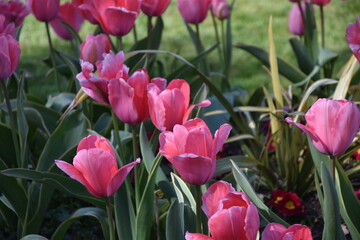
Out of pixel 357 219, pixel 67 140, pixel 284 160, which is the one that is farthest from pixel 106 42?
pixel 357 219

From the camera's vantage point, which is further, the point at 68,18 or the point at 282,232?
the point at 68,18

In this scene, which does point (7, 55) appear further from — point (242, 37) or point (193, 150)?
point (242, 37)

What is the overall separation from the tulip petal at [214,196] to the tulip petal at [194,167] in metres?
0.06

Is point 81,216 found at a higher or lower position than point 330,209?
lower

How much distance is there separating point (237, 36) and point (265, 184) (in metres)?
2.60

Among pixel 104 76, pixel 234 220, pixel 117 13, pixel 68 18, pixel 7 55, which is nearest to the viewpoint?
→ pixel 234 220

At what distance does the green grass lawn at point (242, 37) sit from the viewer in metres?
4.21

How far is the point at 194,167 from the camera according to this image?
48.6 inches

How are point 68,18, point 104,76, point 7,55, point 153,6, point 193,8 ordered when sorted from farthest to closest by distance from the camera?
point 68,18 → point 193,8 → point 153,6 → point 7,55 → point 104,76

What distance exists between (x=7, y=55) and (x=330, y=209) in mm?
1005

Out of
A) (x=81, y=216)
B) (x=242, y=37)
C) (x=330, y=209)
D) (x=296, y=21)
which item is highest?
(x=330, y=209)

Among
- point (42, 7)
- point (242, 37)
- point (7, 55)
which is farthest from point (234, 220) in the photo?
→ point (242, 37)

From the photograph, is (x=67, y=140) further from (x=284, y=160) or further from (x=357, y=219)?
(x=357, y=219)

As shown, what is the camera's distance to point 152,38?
9.37 feet
